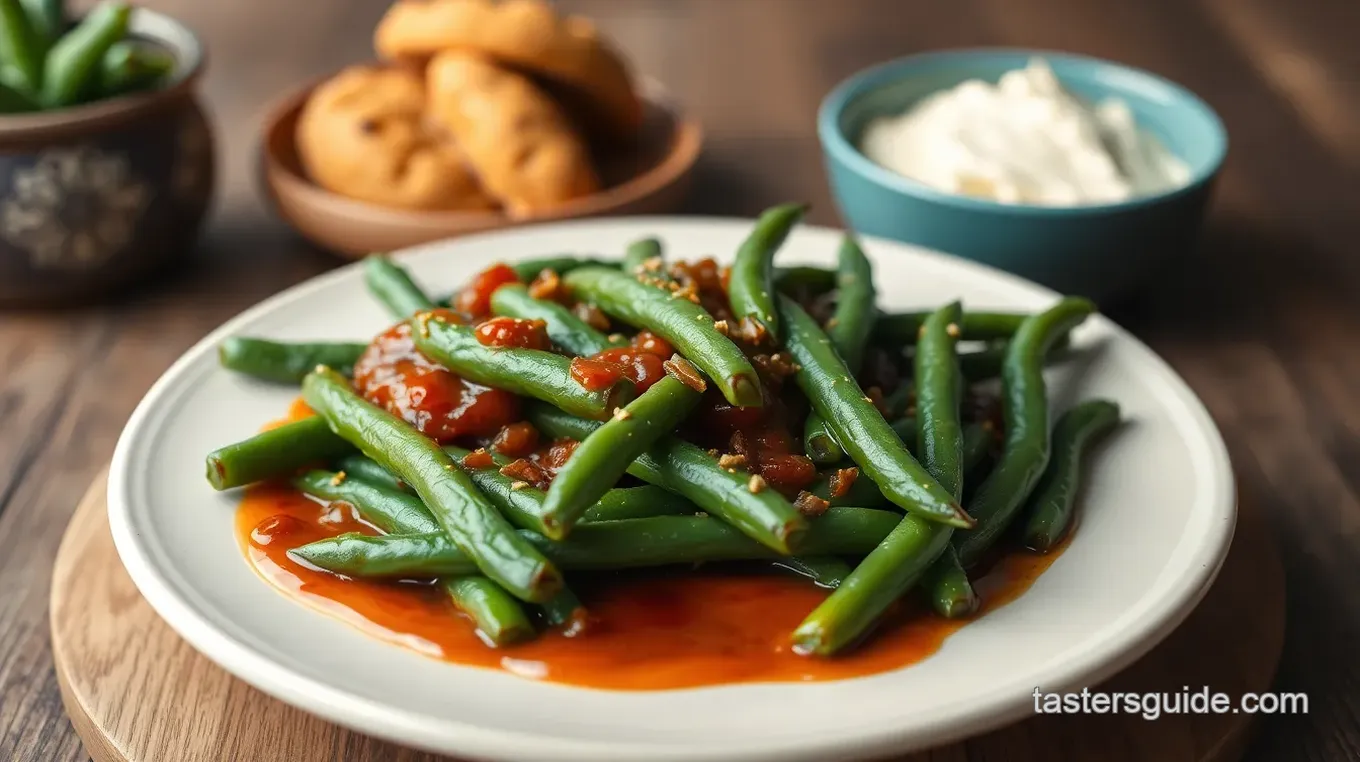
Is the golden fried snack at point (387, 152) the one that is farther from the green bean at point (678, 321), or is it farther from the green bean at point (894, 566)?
the green bean at point (894, 566)

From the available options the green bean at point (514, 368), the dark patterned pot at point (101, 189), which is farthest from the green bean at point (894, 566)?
the dark patterned pot at point (101, 189)

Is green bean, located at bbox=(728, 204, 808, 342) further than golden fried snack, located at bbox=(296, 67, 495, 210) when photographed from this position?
No

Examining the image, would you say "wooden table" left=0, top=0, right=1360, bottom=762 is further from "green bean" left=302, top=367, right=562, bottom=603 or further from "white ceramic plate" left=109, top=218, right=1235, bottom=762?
"green bean" left=302, top=367, right=562, bottom=603

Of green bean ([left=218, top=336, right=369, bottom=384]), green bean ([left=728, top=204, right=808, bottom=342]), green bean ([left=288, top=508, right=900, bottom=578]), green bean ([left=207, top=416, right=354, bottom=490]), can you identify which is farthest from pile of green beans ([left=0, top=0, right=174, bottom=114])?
green bean ([left=288, top=508, right=900, bottom=578])

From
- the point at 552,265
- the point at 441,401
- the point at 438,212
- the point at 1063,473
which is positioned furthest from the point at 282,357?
the point at 1063,473

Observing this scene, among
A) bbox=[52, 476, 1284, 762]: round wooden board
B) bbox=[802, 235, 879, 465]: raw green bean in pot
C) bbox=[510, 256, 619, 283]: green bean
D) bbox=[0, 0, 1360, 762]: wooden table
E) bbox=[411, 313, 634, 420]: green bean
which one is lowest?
bbox=[0, 0, 1360, 762]: wooden table

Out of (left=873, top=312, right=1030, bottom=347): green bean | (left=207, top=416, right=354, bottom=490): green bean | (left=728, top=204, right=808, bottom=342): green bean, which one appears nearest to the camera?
(left=207, top=416, right=354, bottom=490): green bean
